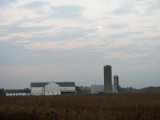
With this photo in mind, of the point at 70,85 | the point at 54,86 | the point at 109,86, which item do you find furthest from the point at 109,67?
the point at 70,85

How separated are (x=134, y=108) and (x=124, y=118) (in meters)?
6.47

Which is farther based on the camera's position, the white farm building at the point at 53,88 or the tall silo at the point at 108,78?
the white farm building at the point at 53,88

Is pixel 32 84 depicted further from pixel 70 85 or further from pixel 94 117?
pixel 94 117

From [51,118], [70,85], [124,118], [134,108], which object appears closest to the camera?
[51,118]

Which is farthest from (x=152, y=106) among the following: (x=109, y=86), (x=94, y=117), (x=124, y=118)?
(x=109, y=86)

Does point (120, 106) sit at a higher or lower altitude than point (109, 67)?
lower

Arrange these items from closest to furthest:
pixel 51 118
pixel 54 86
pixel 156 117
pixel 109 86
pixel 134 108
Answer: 1. pixel 51 118
2. pixel 156 117
3. pixel 134 108
4. pixel 109 86
5. pixel 54 86

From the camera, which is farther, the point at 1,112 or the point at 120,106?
the point at 120,106

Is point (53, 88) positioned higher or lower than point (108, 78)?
lower

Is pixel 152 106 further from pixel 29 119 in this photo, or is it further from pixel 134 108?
pixel 29 119

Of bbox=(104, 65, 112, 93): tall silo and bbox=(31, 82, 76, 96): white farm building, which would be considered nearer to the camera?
bbox=(104, 65, 112, 93): tall silo

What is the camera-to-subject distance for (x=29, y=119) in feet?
35.4

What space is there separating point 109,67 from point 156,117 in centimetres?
2427

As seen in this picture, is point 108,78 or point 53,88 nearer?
point 108,78
